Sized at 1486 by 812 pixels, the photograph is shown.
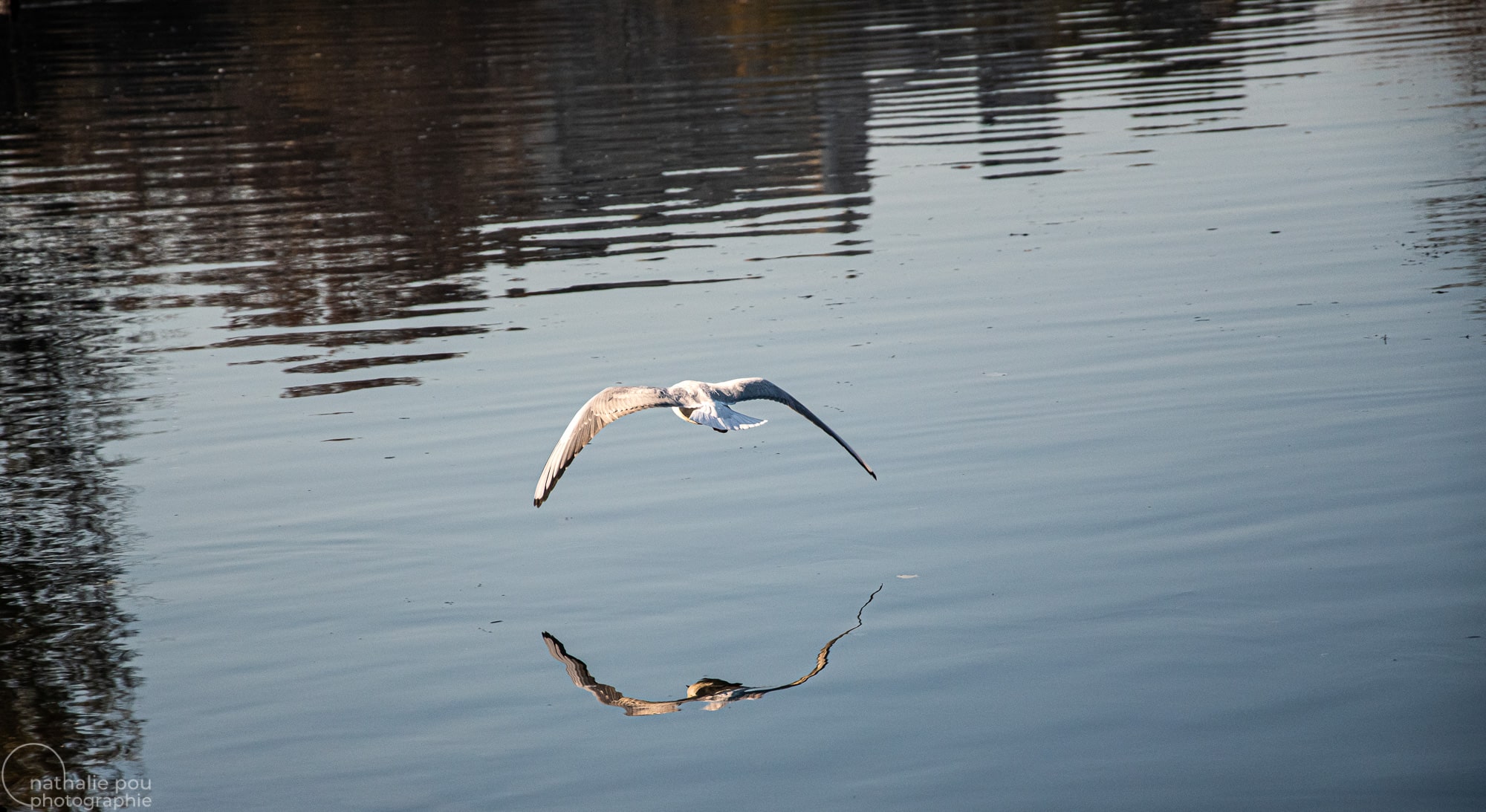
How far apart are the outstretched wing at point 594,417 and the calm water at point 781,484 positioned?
84 cm

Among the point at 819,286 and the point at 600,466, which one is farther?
the point at 819,286

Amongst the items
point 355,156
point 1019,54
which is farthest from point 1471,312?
point 1019,54

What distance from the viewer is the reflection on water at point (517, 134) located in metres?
18.8

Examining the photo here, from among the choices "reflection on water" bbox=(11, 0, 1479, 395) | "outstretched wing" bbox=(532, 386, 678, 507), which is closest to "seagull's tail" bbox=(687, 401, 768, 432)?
"outstretched wing" bbox=(532, 386, 678, 507)

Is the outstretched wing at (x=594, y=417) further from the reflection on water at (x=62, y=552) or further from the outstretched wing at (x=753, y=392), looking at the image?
the reflection on water at (x=62, y=552)

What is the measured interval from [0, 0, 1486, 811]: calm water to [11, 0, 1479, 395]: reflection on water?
195 mm

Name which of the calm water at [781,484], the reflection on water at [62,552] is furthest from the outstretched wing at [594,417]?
the reflection on water at [62,552]

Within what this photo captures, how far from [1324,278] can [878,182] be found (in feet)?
27.8

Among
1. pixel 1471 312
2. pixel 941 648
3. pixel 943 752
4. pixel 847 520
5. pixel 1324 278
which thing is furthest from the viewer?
pixel 1324 278

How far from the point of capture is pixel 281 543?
→ 10.3 meters

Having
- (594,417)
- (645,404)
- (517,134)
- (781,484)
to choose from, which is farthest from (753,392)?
(517,134)

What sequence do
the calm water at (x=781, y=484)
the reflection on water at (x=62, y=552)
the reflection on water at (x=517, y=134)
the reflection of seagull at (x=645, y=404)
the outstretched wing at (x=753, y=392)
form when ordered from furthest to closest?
the reflection on water at (x=517, y=134) → the outstretched wing at (x=753, y=392) → the reflection of seagull at (x=645, y=404) → the reflection on water at (x=62, y=552) → the calm water at (x=781, y=484)

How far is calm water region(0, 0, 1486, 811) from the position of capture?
755 centimetres

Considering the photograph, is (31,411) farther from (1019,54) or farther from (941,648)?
(1019,54)
